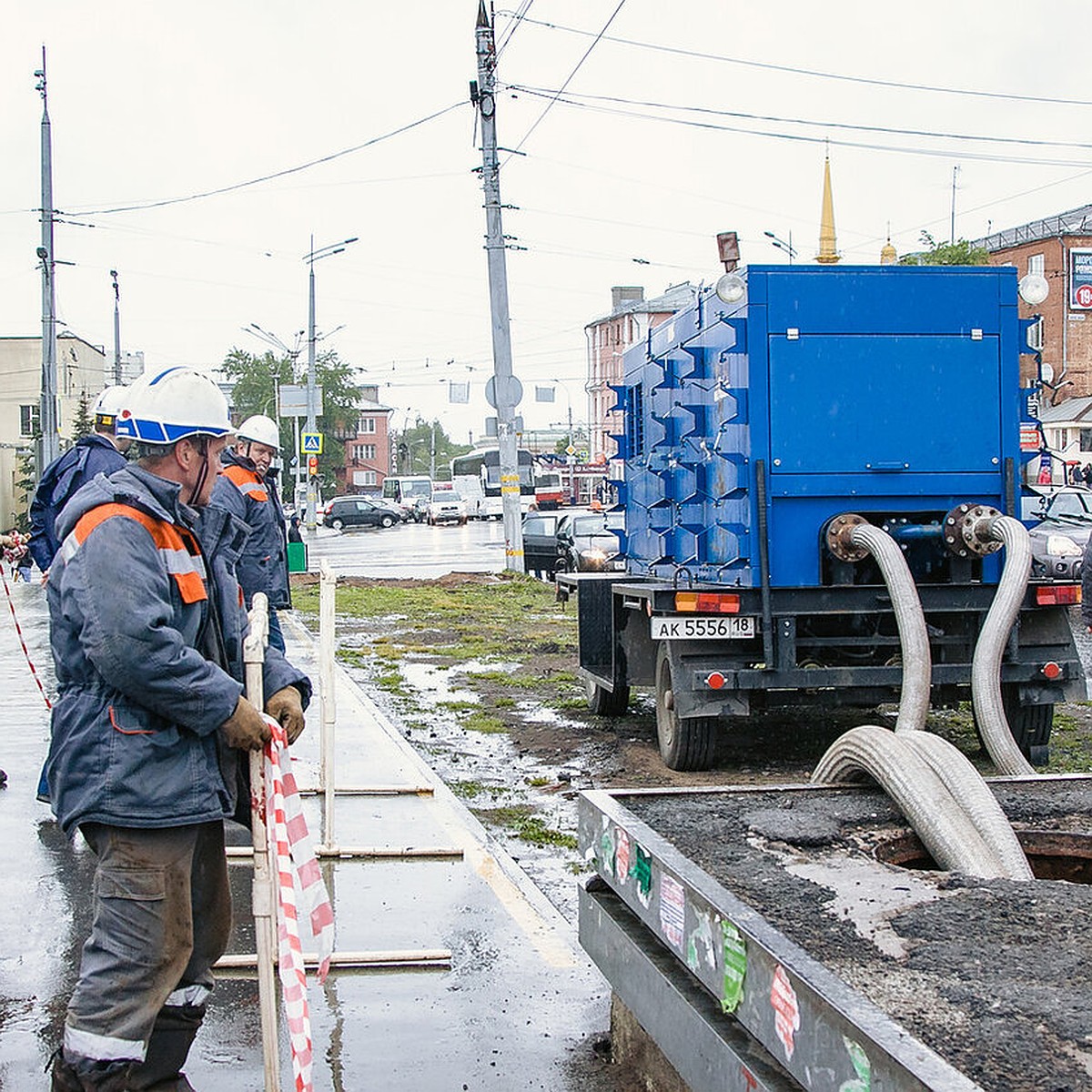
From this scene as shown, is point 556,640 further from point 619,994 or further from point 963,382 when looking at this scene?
point 619,994

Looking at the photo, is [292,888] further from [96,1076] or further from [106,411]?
[106,411]

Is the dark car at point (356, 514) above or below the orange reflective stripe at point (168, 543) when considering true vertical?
below

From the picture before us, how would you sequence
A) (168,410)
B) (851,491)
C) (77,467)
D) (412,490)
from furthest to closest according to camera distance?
(412,490) → (851,491) → (77,467) → (168,410)

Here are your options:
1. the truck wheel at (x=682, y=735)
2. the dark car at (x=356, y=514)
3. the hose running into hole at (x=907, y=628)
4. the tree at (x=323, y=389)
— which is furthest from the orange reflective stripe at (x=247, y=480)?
the tree at (x=323, y=389)

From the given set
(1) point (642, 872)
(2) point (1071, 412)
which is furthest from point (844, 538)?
(2) point (1071, 412)

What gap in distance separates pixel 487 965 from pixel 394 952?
36cm

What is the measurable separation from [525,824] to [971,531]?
3.15m

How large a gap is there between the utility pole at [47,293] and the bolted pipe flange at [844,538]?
85.7 feet

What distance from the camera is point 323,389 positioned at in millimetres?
112000

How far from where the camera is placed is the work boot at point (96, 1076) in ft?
12.4

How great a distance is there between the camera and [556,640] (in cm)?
1766

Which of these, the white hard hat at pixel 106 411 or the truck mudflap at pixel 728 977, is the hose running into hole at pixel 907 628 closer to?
the truck mudflap at pixel 728 977

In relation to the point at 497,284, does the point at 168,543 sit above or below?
below

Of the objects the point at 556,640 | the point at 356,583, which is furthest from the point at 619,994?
the point at 356,583
